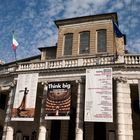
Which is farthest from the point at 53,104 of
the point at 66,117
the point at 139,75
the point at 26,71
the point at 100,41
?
the point at 100,41

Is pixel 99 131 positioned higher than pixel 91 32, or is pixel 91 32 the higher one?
pixel 91 32

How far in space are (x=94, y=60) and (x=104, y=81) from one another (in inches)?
103

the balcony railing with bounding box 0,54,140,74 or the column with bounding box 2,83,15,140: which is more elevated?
the balcony railing with bounding box 0,54,140,74

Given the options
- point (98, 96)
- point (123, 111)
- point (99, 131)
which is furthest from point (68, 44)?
point (123, 111)

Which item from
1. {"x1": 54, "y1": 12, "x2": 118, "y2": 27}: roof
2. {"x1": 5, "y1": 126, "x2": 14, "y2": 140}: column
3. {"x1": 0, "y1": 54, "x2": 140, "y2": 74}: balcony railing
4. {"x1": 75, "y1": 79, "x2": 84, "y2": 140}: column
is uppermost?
{"x1": 54, "y1": 12, "x2": 118, "y2": 27}: roof

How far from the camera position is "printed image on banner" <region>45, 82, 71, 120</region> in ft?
75.4

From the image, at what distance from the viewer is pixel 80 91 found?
23.6 metres

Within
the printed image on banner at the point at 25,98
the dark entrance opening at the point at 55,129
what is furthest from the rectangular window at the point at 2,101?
the dark entrance opening at the point at 55,129

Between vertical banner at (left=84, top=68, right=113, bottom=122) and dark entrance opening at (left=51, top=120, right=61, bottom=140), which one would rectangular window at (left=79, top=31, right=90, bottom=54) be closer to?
vertical banner at (left=84, top=68, right=113, bottom=122)

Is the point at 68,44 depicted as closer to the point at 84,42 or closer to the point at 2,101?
the point at 84,42

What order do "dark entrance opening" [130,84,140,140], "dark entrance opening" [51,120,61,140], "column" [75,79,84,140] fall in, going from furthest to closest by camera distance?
"dark entrance opening" [51,120,61,140]
"dark entrance opening" [130,84,140,140]
"column" [75,79,84,140]

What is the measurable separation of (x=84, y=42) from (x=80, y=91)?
8.43m

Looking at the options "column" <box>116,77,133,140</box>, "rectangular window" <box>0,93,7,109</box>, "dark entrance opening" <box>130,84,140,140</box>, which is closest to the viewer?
"column" <box>116,77,133,140</box>

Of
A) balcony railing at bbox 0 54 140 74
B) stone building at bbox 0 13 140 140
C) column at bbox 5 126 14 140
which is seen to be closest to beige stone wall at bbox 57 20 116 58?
stone building at bbox 0 13 140 140
